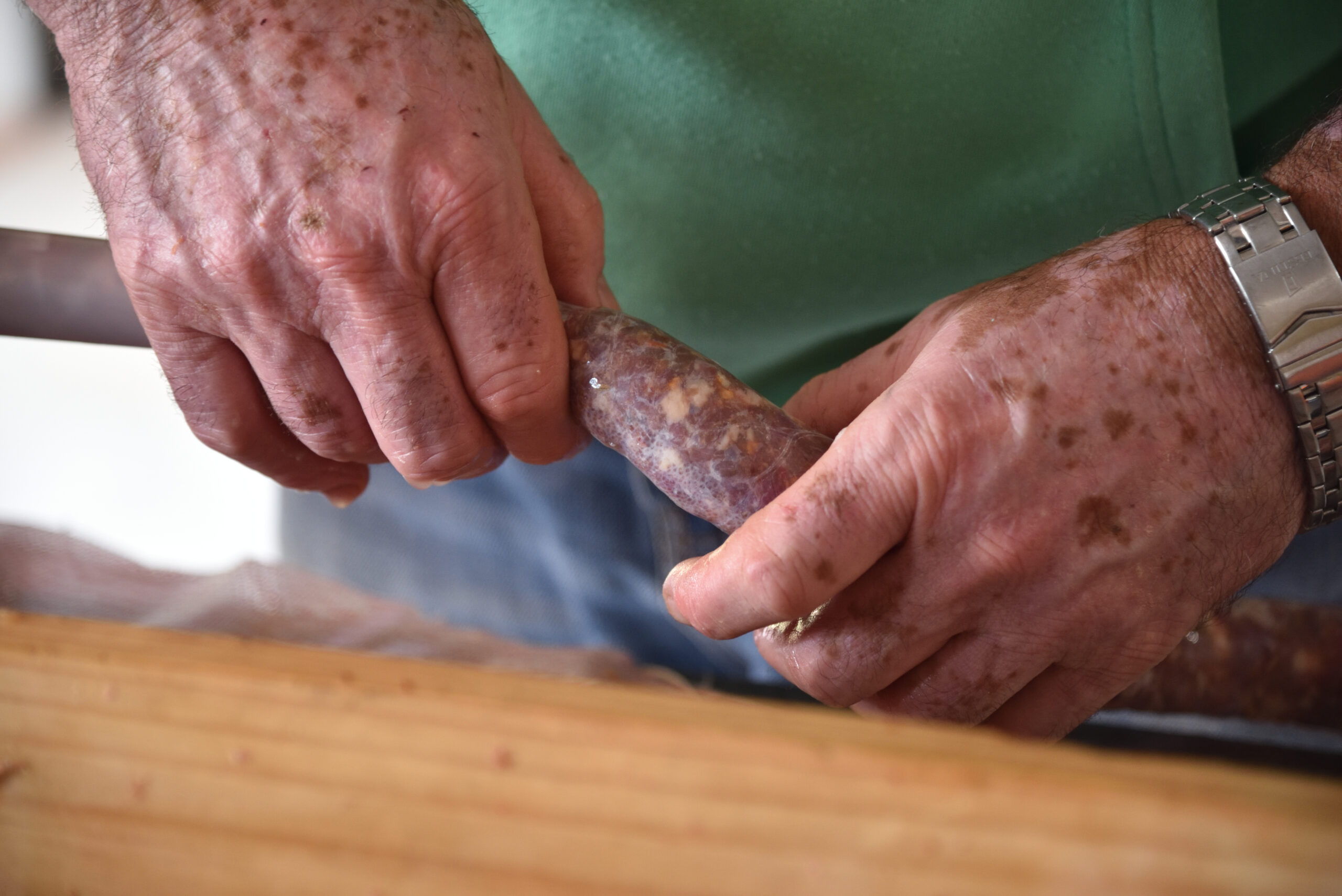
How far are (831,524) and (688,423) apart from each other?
18 cm

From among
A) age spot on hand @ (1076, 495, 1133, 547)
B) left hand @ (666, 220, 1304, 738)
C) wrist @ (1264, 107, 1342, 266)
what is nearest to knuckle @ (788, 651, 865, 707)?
left hand @ (666, 220, 1304, 738)

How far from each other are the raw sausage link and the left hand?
0.06 metres

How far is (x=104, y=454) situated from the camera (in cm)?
293

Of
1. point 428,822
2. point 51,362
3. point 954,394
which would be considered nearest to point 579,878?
point 428,822

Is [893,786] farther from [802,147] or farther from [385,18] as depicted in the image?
[802,147]

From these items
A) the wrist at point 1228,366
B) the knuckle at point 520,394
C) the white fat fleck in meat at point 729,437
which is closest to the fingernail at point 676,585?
the white fat fleck in meat at point 729,437

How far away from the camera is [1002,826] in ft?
0.78

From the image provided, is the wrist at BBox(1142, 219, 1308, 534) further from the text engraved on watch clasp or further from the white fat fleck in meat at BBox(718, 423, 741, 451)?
the white fat fleck in meat at BBox(718, 423, 741, 451)

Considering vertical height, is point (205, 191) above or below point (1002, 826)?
below

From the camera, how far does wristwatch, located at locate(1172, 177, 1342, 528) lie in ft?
2.48

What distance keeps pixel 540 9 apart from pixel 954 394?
2.87ft

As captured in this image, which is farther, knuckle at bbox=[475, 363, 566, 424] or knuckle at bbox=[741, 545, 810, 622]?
knuckle at bbox=[475, 363, 566, 424]

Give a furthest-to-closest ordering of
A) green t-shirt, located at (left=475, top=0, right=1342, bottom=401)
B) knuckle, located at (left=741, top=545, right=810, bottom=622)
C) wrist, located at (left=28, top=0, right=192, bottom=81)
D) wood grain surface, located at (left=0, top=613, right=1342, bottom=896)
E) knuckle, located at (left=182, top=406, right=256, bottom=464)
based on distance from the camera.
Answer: green t-shirt, located at (left=475, top=0, right=1342, bottom=401) → knuckle, located at (left=182, top=406, right=256, bottom=464) → wrist, located at (left=28, top=0, right=192, bottom=81) → knuckle, located at (left=741, top=545, right=810, bottom=622) → wood grain surface, located at (left=0, top=613, right=1342, bottom=896)

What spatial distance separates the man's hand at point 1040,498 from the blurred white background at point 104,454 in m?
1.61
